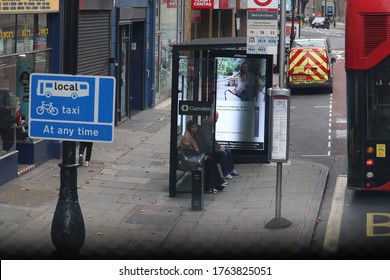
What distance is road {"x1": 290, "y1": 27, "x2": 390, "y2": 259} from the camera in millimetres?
12164

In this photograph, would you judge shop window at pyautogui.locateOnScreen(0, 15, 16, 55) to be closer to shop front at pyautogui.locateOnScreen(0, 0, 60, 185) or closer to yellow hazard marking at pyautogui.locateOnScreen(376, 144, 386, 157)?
shop front at pyautogui.locateOnScreen(0, 0, 60, 185)

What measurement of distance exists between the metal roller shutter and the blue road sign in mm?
11460

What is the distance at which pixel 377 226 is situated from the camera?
13.5m

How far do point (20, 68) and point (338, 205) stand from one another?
689cm

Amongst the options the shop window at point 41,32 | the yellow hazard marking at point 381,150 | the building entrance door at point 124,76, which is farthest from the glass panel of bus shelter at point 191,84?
the building entrance door at point 124,76

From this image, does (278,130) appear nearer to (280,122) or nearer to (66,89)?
(280,122)

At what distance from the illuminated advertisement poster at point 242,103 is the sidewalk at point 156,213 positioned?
2.05ft

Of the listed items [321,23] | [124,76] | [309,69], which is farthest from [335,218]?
[321,23]

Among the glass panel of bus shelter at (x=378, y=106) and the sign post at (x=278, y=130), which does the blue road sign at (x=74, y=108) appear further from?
the glass panel of bus shelter at (x=378, y=106)

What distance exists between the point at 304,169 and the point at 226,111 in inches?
83.4

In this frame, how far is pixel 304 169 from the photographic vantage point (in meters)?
18.3

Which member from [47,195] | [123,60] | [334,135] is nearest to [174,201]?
[47,195]

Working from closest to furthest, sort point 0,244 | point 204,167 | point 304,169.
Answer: point 0,244
point 204,167
point 304,169

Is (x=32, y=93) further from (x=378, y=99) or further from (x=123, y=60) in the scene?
(x=123, y=60)
